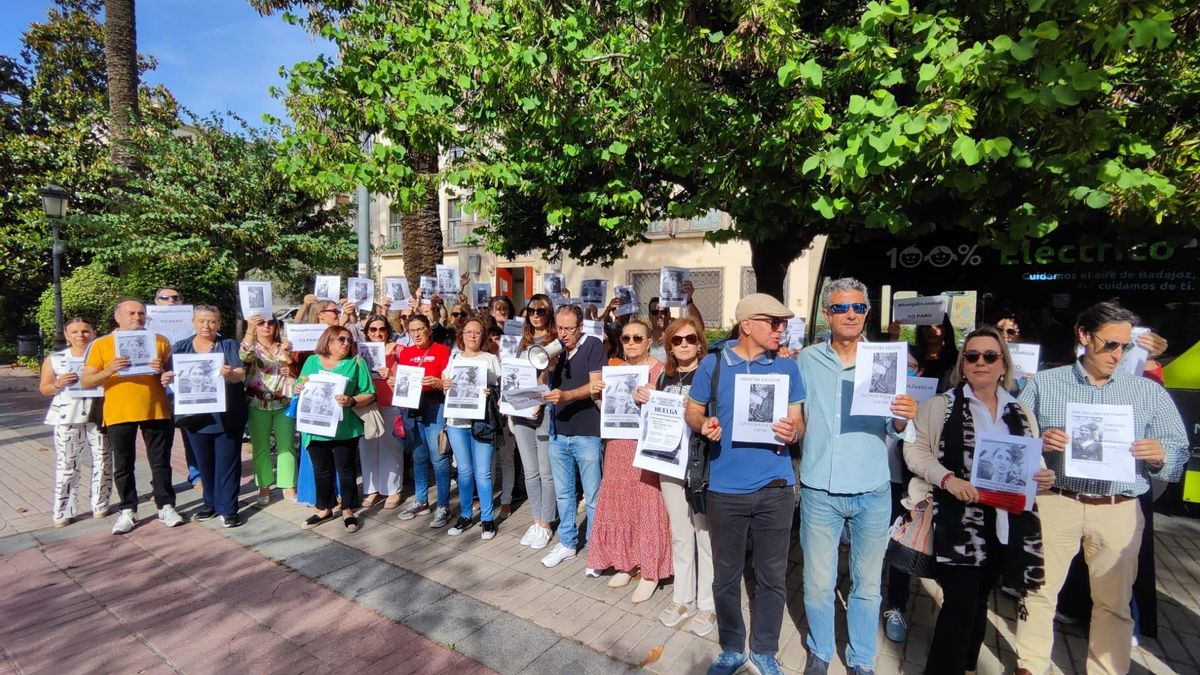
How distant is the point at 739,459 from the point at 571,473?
185cm

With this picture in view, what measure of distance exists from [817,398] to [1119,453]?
1371mm

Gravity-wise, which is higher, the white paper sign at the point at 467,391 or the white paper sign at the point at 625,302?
the white paper sign at the point at 625,302

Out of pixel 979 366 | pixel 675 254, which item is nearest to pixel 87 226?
pixel 979 366

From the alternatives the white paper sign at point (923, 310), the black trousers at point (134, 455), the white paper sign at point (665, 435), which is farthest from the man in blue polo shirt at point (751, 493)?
the black trousers at point (134, 455)

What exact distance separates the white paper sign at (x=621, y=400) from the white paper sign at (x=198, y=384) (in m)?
3.46

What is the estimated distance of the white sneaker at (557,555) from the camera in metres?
4.38

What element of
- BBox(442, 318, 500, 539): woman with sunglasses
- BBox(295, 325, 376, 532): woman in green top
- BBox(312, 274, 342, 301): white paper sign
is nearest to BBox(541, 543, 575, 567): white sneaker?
BBox(442, 318, 500, 539): woman with sunglasses

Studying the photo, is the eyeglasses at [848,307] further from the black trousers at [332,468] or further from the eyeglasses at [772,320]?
the black trousers at [332,468]

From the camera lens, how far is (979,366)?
2.82m

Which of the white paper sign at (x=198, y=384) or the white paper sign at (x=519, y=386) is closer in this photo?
the white paper sign at (x=519, y=386)

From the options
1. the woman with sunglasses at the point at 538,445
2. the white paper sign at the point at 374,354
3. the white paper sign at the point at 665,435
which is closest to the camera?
the white paper sign at the point at 665,435

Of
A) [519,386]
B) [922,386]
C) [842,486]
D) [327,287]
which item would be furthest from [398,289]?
[842,486]

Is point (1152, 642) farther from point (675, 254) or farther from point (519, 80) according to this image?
point (675, 254)

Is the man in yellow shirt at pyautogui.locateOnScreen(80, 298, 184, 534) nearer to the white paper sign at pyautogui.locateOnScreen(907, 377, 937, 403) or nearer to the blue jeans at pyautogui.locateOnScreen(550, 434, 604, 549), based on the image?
the blue jeans at pyautogui.locateOnScreen(550, 434, 604, 549)
